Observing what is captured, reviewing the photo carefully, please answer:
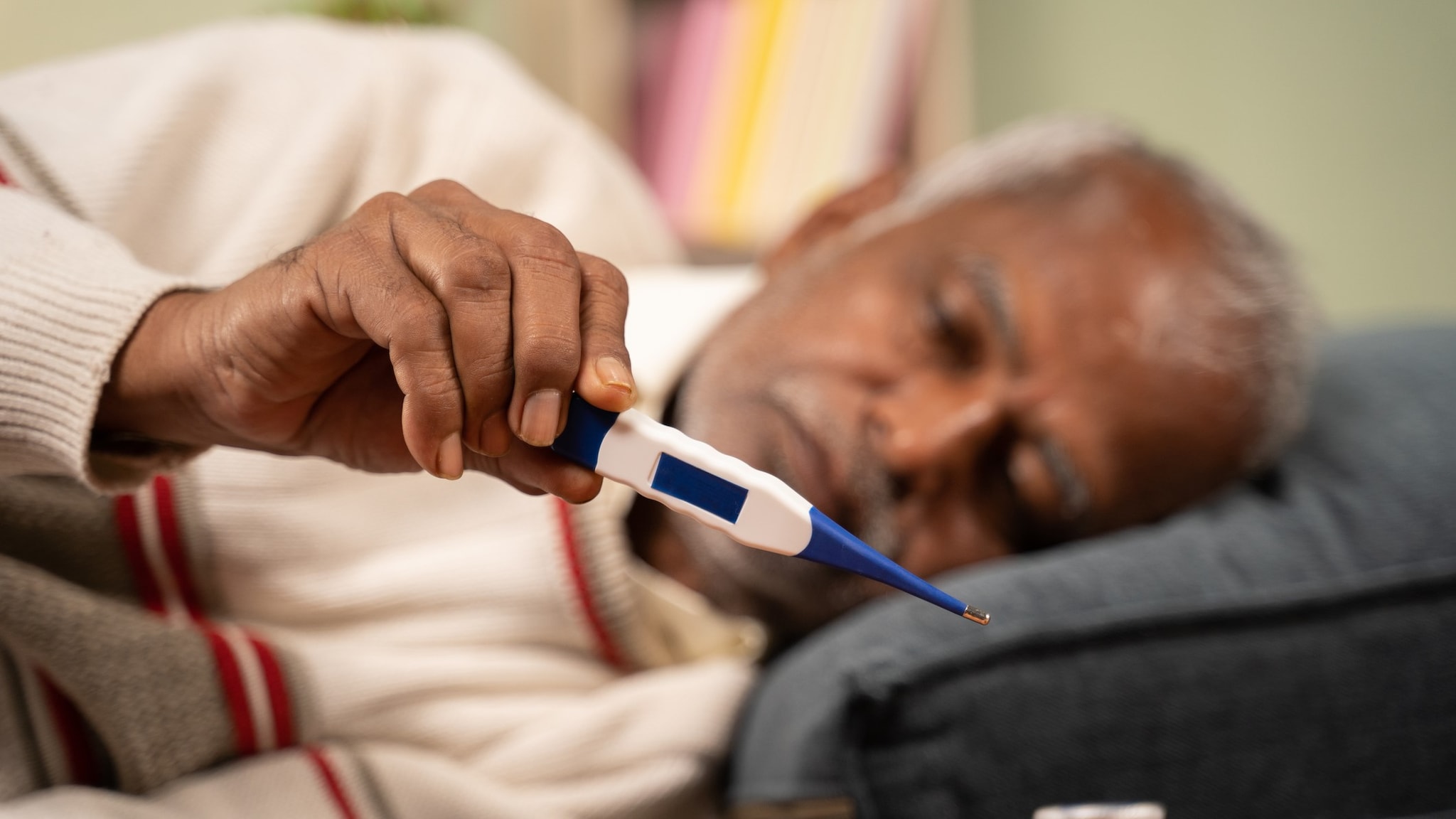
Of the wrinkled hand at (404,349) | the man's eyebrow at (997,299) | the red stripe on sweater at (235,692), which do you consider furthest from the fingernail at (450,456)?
the man's eyebrow at (997,299)

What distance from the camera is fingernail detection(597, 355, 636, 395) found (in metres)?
0.27

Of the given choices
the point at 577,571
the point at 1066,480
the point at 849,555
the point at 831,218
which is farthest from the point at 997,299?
the point at 849,555

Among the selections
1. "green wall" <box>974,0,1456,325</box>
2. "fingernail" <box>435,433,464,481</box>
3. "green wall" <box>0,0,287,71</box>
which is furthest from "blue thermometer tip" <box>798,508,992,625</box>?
"green wall" <box>974,0,1456,325</box>

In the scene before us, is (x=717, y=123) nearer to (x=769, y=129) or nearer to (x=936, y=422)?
(x=769, y=129)

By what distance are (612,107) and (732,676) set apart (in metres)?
0.87

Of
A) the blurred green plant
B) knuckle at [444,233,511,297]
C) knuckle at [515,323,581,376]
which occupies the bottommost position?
knuckle at [515,323,581,376]

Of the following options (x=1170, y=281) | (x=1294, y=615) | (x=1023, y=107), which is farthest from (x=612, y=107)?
(x=1294, y=615)

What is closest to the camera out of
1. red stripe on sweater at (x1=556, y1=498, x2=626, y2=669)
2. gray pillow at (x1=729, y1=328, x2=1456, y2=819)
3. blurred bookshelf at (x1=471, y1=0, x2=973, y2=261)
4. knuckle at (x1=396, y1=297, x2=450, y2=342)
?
knuckle at (x1=396, y1=297, x2=450, y2=342)

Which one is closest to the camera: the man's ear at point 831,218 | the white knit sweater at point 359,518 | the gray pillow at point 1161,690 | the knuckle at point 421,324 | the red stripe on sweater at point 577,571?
the knuckle at point 421,324

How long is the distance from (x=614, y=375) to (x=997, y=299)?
540mm

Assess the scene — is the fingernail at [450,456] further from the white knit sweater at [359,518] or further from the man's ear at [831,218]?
the man's ear at [831,218]

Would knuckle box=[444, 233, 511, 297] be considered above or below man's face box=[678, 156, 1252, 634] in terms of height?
above

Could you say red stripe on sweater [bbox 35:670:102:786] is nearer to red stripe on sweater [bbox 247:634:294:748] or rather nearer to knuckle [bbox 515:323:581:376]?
red stripe on sweater [bbox 247:634:294:748]

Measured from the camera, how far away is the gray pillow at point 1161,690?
526 mm
